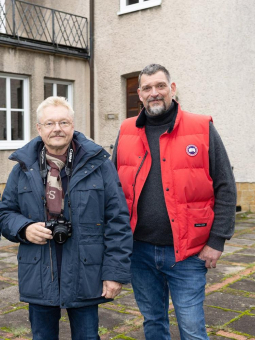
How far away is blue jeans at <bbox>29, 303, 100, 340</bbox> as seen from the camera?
2605mm

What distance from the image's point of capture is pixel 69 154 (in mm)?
2652

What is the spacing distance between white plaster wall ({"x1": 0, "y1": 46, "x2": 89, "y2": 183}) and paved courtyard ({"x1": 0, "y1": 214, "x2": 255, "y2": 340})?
535cm

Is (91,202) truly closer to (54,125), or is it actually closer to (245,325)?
(54,125)

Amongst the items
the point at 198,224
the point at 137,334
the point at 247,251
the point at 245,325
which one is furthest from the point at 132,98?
the point at 198,224

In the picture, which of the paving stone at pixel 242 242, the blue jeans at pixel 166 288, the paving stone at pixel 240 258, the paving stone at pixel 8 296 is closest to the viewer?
the blue jeans at pixel 166 288

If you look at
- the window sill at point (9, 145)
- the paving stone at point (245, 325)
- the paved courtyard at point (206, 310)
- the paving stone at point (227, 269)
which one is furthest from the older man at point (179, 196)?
the window sill at point (9, 145)

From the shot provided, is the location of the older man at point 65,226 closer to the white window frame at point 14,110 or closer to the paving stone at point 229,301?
the paving stone at point 229,301

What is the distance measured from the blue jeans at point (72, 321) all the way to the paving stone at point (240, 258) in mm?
3890

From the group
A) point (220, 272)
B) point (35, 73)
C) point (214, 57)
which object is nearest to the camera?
point (220, 272)

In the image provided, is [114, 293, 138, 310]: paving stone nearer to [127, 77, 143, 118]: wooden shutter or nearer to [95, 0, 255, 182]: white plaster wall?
[95, 0, 255, 182]: white plaster wall

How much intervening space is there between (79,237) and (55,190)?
0.93 ft

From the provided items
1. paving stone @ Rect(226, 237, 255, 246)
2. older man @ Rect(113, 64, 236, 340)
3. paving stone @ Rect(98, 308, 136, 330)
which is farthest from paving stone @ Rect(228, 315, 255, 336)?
paving stone @ Rect(226, 237, 255, 246)

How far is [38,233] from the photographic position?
8.16 ft

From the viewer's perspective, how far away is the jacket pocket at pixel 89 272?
253 cm
